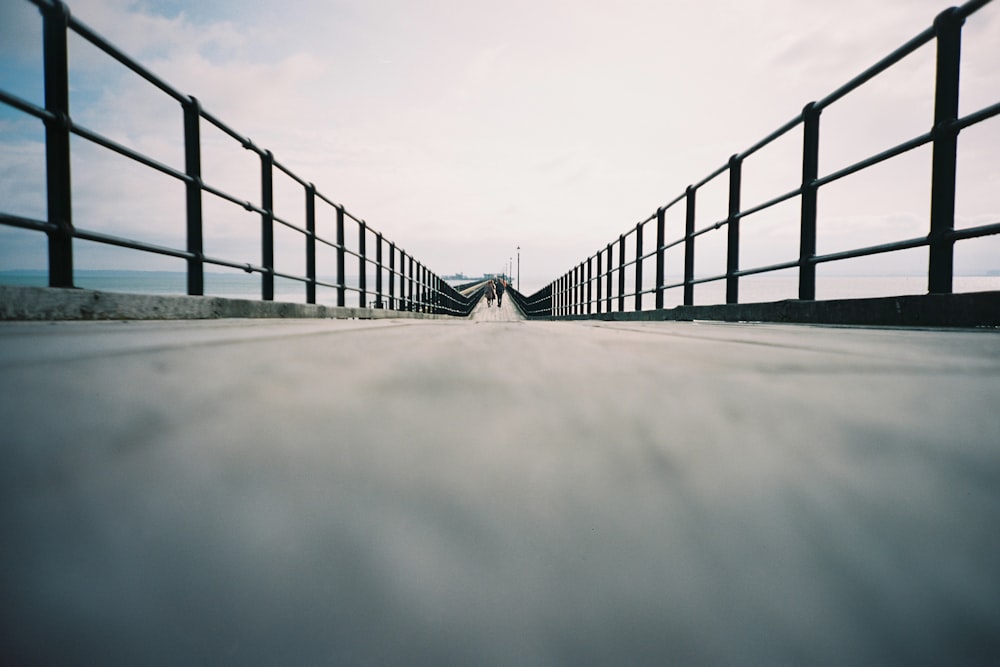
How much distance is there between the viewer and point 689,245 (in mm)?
5066

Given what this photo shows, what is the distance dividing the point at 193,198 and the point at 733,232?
344 cm

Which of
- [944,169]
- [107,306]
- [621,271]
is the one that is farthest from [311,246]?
[621,271]

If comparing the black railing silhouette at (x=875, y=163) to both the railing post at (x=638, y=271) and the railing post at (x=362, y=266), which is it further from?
the railing post at (x=362, y=266)

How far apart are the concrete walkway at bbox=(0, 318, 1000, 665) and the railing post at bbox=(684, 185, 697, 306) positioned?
476 cm

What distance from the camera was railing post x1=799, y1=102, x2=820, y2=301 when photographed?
9.61 feet

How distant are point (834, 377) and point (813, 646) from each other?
46 centimetres

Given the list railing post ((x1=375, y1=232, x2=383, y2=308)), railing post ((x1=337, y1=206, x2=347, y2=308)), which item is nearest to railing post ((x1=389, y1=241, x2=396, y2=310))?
railing post ((x1=375, y1=232, x2=383, y2=308))

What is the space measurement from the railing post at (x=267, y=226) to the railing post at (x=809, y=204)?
327 cm

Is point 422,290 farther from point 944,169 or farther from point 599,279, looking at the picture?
point 944,169

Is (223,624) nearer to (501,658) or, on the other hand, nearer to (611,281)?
(501,658)

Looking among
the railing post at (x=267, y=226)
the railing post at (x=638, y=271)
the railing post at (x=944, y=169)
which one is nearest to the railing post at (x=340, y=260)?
the railing post at (x=267, y=226)

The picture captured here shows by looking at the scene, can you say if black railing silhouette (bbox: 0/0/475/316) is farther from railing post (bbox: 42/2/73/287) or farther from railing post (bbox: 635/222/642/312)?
railing post (bbox: 635/222/642/312)

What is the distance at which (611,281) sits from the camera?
8.45 m

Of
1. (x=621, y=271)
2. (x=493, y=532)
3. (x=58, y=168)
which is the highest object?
(x=621, y=271)
